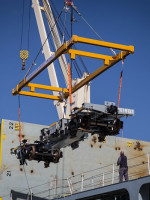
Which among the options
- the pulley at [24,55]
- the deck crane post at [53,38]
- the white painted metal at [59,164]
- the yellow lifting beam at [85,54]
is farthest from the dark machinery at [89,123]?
the deck crane post at [53,38]

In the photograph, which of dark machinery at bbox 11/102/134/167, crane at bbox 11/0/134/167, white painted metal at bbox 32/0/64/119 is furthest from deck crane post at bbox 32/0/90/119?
dark machinery at bbox 11/102/134/167

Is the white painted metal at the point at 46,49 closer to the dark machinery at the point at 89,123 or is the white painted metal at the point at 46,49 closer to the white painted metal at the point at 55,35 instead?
the white painted metal at the point at 55,35

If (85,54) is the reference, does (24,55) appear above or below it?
above

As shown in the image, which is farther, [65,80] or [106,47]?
[65,80]

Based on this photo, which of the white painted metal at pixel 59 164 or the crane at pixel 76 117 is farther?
the white painted metal at pixel 59 164

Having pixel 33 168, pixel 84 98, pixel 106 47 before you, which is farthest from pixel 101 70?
pixel 33 168

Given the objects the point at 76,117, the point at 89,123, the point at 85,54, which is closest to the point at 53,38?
the point at 85,54

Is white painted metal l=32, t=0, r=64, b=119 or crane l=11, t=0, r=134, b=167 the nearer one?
crane l=11, t=0, r=134, b=167

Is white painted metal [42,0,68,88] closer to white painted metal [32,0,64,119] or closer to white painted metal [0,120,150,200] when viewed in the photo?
white painted metal [32,0,64,119]

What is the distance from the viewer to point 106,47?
24.2 meters

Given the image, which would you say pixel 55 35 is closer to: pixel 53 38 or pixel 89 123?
pixel 53 38

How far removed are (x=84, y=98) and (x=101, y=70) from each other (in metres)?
8.33

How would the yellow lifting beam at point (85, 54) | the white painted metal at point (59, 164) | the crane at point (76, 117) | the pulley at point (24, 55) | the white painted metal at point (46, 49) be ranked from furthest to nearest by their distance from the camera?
the white painted metal at point (46, 49) < the white painted metal at point (59, 164) < the pulley at point (24, 55) < the crane at point (76, 117) < the yellow lifting beam at point (85, 54)

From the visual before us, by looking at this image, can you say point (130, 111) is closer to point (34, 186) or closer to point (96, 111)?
point (96, 111)
